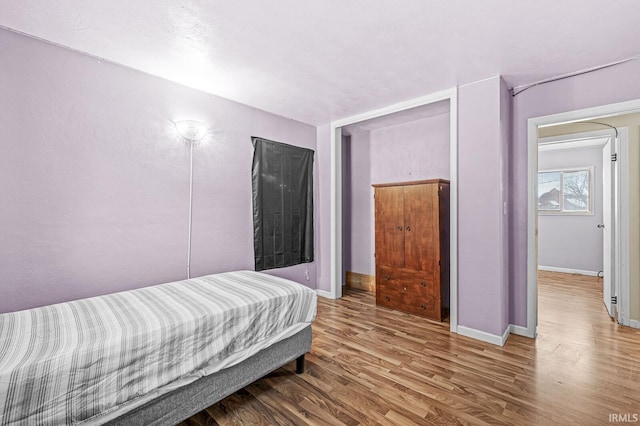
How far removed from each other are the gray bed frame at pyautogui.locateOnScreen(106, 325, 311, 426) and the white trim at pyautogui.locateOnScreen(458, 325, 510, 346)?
1.68 meters

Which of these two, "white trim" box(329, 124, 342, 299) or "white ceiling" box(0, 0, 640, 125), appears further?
"white trim" box(329, 124, 342, 299)

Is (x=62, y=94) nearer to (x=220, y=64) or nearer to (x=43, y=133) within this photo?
(x=43, y=133)

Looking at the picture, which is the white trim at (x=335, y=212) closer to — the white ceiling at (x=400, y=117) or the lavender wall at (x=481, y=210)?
the white ceiling at (x=400, y=117)

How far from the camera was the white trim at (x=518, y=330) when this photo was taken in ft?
9.55

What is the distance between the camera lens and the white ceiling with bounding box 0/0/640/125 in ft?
5.98

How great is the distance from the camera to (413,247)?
352 cm

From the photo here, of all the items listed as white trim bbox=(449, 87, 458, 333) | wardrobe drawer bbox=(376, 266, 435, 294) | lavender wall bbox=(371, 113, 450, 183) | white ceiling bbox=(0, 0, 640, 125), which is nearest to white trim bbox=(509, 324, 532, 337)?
white trim bbox=(449, 87, 458, 333)

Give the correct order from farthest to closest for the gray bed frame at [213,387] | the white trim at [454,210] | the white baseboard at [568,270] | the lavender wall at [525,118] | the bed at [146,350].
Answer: the white baseboard at [568,270] → the white trim at [454,210] → the lavender wall at [525,118] → the gray bed frame at [213,387] → the bed at [146,350]

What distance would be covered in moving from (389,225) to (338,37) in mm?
2295

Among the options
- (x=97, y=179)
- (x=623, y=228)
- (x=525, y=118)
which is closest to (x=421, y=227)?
(x=525, y=118)

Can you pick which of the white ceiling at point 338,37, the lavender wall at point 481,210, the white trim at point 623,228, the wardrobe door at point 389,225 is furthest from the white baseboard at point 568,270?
the white ceiling at point 338,37

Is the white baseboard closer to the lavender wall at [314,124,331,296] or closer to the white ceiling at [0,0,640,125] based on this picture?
the white ceiling at [0,0,640,125]

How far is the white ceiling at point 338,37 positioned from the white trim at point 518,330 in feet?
8.06

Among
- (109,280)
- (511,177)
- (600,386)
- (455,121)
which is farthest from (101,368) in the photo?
(511,177)
